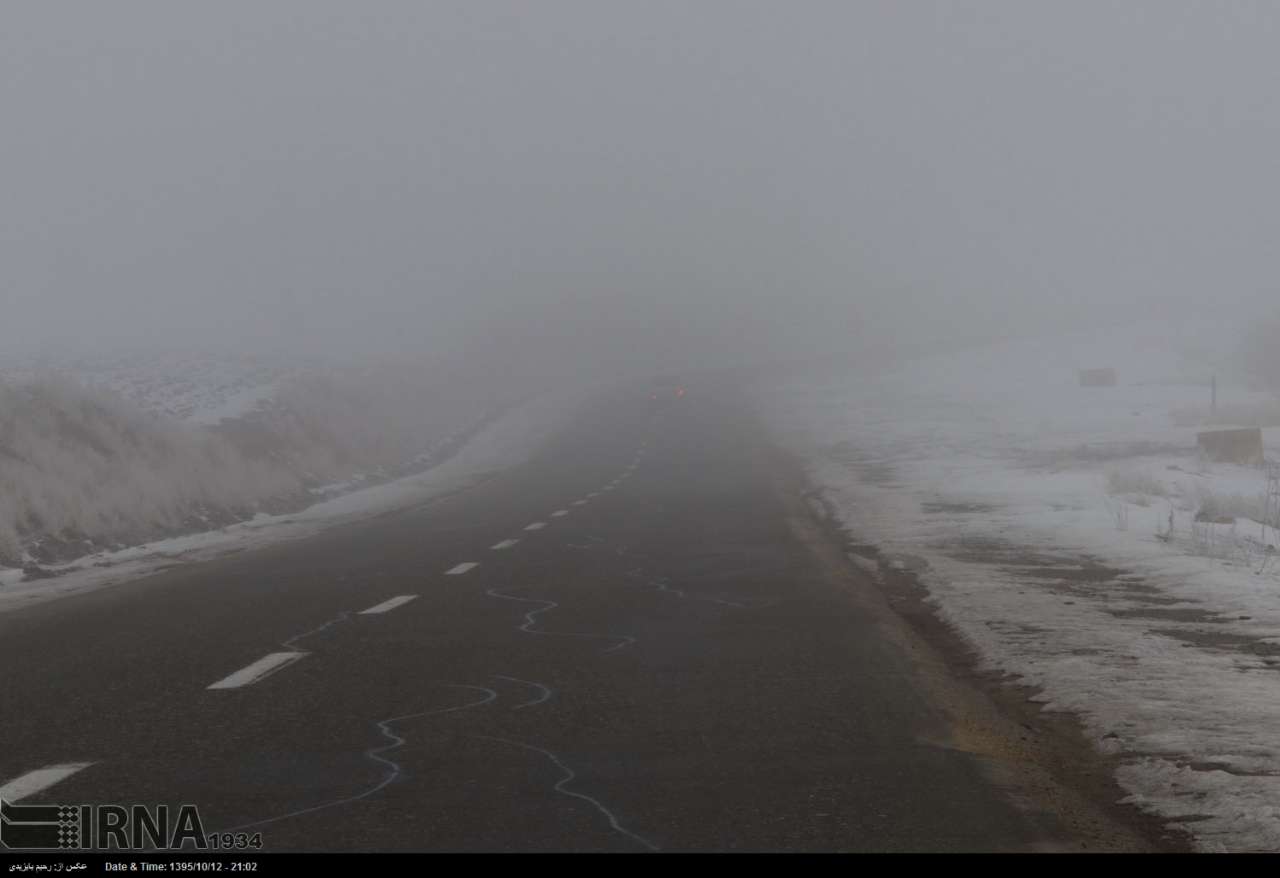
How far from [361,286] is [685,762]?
159m

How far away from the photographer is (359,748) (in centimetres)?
711

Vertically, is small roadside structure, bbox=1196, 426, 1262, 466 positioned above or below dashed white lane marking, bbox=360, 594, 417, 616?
below

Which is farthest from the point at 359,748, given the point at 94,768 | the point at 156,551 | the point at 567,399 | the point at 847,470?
the point at 567,399

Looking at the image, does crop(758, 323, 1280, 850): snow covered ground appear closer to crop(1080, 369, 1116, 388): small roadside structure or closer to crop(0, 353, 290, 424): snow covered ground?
crop(1080, 369, 1116, 388): small roadside structure

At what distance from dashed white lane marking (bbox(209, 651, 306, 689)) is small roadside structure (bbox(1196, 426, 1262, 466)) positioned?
2277 centimetres

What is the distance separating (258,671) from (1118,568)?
795 centimetres

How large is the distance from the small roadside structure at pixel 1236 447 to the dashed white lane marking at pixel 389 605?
20052 millimetres

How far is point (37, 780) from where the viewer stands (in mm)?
6449

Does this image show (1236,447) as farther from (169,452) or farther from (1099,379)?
(1099,379)

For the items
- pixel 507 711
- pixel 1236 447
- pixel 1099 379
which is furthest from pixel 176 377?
pixel 507 711

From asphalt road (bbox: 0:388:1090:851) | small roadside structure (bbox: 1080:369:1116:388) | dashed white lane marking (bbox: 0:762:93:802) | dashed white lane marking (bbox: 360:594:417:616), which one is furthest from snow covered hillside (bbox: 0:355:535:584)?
small roadside structure (bbox: 1080:369:1116:388)

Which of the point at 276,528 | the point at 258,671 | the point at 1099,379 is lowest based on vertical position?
the point at 1099,379

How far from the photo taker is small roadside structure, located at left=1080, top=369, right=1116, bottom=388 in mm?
57281

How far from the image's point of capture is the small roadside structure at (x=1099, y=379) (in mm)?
57281
